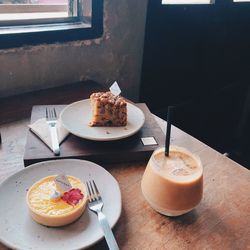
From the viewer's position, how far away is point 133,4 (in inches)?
A: 53.3

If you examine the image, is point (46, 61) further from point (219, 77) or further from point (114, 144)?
point (219, 77)

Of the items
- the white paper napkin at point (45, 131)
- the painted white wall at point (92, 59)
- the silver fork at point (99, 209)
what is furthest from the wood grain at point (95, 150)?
the painted white wall at point (92, 59)

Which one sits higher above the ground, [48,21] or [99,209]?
[48,21]

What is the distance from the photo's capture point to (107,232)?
1.67 feet

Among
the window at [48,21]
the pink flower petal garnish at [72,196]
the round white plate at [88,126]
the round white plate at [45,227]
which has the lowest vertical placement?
the round white plate at [45,227]

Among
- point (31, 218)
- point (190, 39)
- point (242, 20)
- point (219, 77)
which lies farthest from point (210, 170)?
point (242, 20)

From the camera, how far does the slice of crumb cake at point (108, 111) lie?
31.8 inches

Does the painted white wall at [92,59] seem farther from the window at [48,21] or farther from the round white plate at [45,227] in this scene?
the round white plate at [45,227]

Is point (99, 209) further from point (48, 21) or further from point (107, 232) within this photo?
point (48, 21)

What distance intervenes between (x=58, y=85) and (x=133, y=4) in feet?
1.77

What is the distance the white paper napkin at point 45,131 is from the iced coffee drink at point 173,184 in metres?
0.30

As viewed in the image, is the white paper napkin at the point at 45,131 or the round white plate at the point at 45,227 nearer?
the round white plate at the point at 45,227

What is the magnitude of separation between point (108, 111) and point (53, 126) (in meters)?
0.17


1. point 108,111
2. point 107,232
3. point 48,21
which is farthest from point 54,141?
point 48,21
